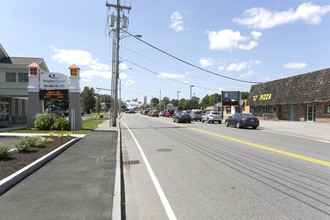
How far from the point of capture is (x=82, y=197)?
4.34 metres

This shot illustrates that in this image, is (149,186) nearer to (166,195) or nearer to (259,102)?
(166,195)

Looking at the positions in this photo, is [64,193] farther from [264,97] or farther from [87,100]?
[87,100]

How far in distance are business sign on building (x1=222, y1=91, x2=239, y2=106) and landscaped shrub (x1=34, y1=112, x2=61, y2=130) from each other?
31.4m

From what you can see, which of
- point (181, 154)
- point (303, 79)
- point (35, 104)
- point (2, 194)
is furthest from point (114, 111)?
point (303, 79)

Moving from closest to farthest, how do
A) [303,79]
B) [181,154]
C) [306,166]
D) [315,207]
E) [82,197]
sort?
[315,207]
[82,197]
[306,166]
[181,154]
[303,79]

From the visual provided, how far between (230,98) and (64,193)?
40637mm

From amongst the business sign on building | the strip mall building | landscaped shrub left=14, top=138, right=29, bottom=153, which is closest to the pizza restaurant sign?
landscaped shrub left=14, top=138, right=29, bottom=153

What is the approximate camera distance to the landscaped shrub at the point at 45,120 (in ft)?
55.5

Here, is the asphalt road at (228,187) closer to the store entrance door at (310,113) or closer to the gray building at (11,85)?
the gray building at (11,85)

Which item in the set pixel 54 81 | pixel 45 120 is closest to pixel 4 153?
pixel 45 120

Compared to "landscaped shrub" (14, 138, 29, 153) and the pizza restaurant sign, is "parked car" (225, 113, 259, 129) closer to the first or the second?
the pizza restaurant sign

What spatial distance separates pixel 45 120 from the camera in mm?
17016

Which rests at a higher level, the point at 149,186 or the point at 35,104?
the point at 35,104

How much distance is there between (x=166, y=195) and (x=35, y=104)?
55.4 ft
